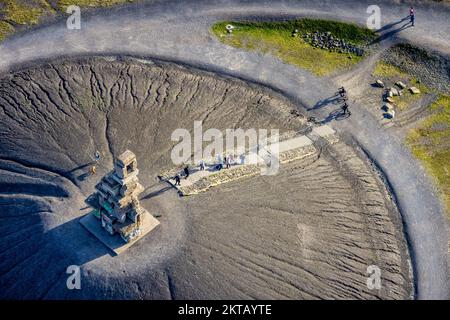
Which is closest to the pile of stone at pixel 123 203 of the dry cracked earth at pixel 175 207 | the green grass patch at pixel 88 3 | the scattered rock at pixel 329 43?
the dry cracked earth at pixel 175 207

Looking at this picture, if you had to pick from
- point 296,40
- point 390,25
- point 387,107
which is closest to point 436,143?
point 387,107

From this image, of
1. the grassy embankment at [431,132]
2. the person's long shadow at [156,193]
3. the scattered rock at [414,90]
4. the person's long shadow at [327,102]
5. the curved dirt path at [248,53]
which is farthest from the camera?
the scattered rock at [414,90]

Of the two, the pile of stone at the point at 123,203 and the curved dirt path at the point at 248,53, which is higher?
the curved dirt path at the point at 248,53

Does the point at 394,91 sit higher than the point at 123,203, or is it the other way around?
the point at 394,91

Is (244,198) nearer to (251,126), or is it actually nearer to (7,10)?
(251,126)

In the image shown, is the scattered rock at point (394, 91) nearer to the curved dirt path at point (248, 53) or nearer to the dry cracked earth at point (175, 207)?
the curved dirt path at point (248, 53)

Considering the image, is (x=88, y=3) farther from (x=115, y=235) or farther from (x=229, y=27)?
(x=115, y=235)
